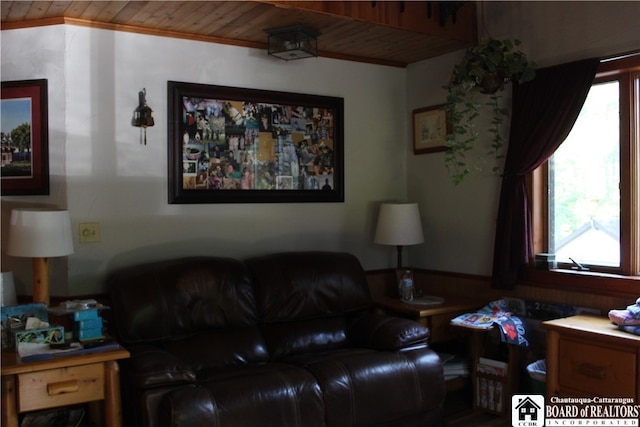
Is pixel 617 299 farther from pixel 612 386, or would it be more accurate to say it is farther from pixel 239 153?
pixel 239 153

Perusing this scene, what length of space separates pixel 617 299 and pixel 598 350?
501mm

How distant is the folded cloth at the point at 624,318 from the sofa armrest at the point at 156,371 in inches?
81.0

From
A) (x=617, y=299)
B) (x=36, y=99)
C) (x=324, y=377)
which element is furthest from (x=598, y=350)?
(x=36, y=99)

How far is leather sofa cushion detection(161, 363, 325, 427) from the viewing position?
8.29 ft

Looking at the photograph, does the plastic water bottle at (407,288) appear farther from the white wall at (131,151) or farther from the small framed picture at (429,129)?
the small framed picture at (429,129)

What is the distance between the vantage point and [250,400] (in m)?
2.68

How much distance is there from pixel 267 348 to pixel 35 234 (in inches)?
54.4

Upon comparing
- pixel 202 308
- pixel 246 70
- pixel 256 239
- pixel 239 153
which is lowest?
pixel 202 308

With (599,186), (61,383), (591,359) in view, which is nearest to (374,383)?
(591,359)

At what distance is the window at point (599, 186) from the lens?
3191 mm

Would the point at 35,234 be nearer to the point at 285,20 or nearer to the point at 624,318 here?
the point at 285,20

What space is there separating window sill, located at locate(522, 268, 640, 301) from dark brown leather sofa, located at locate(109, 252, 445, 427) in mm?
793

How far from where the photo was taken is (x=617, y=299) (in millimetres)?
3180

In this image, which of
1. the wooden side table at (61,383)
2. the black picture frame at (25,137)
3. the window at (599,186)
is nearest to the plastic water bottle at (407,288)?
the window at (599,186)
